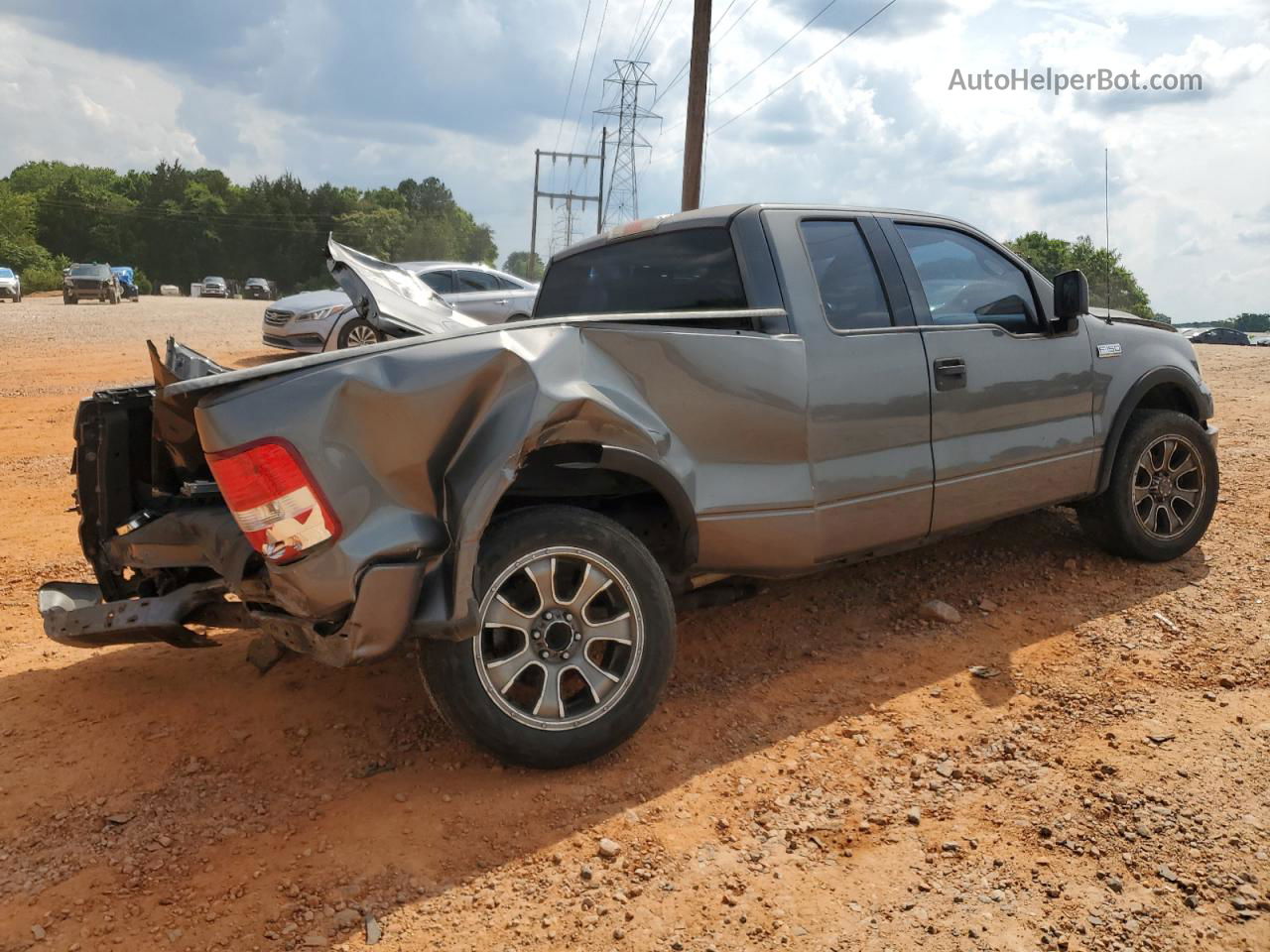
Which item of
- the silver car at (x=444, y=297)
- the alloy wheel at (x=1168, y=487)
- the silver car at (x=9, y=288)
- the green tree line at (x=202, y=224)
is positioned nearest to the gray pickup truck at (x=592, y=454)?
the alloy wheel at (x=1168, y=487)

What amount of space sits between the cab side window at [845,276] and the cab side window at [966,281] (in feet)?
0.94

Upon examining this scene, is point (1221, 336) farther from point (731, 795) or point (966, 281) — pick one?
point (731, 795)

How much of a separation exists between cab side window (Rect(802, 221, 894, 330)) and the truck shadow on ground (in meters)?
1.45

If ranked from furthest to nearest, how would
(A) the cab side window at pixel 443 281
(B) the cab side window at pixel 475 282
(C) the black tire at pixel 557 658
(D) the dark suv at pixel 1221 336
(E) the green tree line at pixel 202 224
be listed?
(E) the green tree line at pixel 202 224 < (D) the dark suv at pixel 1221 336 < (B) the cab side window at pixel 475 282 < (A) the cab side window at pixel 443 281 < (C) the black tire at pixel 557 658

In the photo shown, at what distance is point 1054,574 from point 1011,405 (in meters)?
1.18

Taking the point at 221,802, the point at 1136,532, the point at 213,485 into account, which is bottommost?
the point at 221,802

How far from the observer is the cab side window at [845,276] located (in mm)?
3971

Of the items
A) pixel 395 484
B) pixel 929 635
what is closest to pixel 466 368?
pixel 395 484

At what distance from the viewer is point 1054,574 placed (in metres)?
5.13

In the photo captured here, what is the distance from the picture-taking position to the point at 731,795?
318 cm

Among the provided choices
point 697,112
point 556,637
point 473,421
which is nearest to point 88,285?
point 697,112

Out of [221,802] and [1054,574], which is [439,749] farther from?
[1054,574]

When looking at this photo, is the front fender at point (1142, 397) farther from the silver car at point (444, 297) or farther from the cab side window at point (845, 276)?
the silver car at point (444, 297)

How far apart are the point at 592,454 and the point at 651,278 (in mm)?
1188
